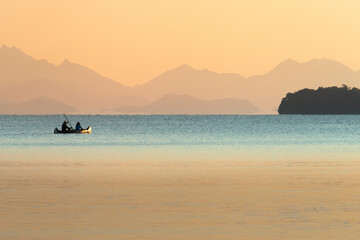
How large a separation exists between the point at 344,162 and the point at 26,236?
102ft

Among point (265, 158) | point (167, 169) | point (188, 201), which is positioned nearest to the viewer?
point (188, 201)

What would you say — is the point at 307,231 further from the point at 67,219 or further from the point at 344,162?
the point at 344,162

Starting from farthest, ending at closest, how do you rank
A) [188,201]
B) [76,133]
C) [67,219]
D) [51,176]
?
[76,133]
[51,176]
[188,201]
[67,219]

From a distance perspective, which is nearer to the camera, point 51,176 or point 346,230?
point 346,230

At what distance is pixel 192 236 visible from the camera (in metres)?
20.6

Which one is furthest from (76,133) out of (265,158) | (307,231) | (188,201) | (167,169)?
(307,231)

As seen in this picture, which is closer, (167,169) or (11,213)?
(11,213)

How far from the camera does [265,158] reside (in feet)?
178

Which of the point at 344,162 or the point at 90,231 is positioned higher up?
the point at 344,162

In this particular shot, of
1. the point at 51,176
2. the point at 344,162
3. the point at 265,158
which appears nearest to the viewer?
the point at 51,176

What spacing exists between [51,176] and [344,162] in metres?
17.9

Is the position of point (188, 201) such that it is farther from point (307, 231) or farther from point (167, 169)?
point (167, 169)

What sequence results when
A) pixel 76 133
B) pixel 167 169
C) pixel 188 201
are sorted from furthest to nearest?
pixel 76 133
pixel 167 169
pixel 188 201

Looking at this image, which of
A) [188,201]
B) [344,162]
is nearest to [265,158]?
[344,162]
